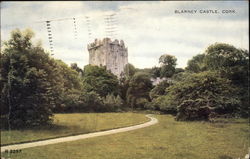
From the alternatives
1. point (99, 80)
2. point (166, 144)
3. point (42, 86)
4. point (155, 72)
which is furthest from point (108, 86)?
point (166, 144)

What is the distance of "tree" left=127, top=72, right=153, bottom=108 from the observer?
7.87m

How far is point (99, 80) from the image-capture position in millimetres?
7641

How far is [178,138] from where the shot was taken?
7410mm

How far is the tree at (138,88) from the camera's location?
787 cm

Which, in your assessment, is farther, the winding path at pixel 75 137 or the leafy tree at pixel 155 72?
the leafy tree at pixel 155 72

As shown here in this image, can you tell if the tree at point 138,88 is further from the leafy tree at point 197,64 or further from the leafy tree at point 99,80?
the leafy tree at point 197,64

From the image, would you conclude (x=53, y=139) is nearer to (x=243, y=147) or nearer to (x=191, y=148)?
(x=191, y=148)

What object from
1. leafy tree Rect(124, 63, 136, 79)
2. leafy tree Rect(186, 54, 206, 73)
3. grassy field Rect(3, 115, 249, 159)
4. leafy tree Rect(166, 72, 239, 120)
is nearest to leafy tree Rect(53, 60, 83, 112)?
grassy field Rect(3, 115, 249, 159)

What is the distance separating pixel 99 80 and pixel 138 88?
998 millimetres

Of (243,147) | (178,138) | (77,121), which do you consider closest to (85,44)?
(77,121)

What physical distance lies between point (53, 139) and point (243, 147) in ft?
14.3

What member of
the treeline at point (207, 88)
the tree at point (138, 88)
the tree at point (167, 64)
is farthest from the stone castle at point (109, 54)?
the treeline at point (207, 88)

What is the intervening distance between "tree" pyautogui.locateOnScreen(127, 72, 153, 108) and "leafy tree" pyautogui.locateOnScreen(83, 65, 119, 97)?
0.36 metres

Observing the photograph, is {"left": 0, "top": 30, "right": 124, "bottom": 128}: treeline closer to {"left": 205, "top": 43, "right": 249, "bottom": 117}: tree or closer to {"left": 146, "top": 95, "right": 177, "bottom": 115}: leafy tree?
{"left": 146, "top": 95, "right": 177, "bottom": 115}: leafy tree
